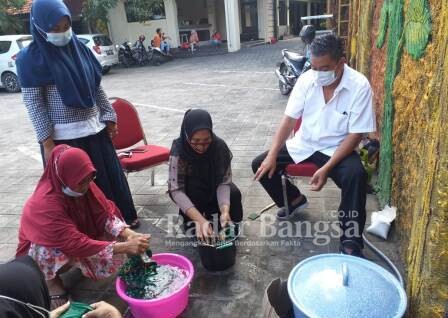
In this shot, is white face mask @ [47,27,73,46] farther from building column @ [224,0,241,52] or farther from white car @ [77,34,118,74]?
building column @ [224,0,241,52]

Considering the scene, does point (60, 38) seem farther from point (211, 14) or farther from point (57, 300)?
point (211, 14)

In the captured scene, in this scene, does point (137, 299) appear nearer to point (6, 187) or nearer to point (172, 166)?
point (172, 166)

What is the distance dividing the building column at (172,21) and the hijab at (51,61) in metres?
17.0

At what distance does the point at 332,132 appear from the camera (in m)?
2.78

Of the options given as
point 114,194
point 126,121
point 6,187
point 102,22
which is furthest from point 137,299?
point 102,22

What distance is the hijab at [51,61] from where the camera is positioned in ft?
7.89

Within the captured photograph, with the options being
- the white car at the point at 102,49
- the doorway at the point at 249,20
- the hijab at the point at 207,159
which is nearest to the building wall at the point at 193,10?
the doorway at the point at 249,20

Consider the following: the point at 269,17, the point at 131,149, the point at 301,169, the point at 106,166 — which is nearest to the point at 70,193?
the point at 106,166

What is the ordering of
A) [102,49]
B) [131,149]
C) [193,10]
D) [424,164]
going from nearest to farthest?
[424,164] < [131,149] < [102,49] < [193,10]

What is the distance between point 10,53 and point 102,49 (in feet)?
10.6

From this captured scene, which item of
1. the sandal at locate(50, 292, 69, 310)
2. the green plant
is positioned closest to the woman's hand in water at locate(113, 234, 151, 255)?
the sandal at locate(50, 292, 69, 310)

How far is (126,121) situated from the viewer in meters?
3.65

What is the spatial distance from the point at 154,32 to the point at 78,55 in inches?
682

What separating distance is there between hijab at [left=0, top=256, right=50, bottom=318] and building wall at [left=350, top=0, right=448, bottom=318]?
155 cm
